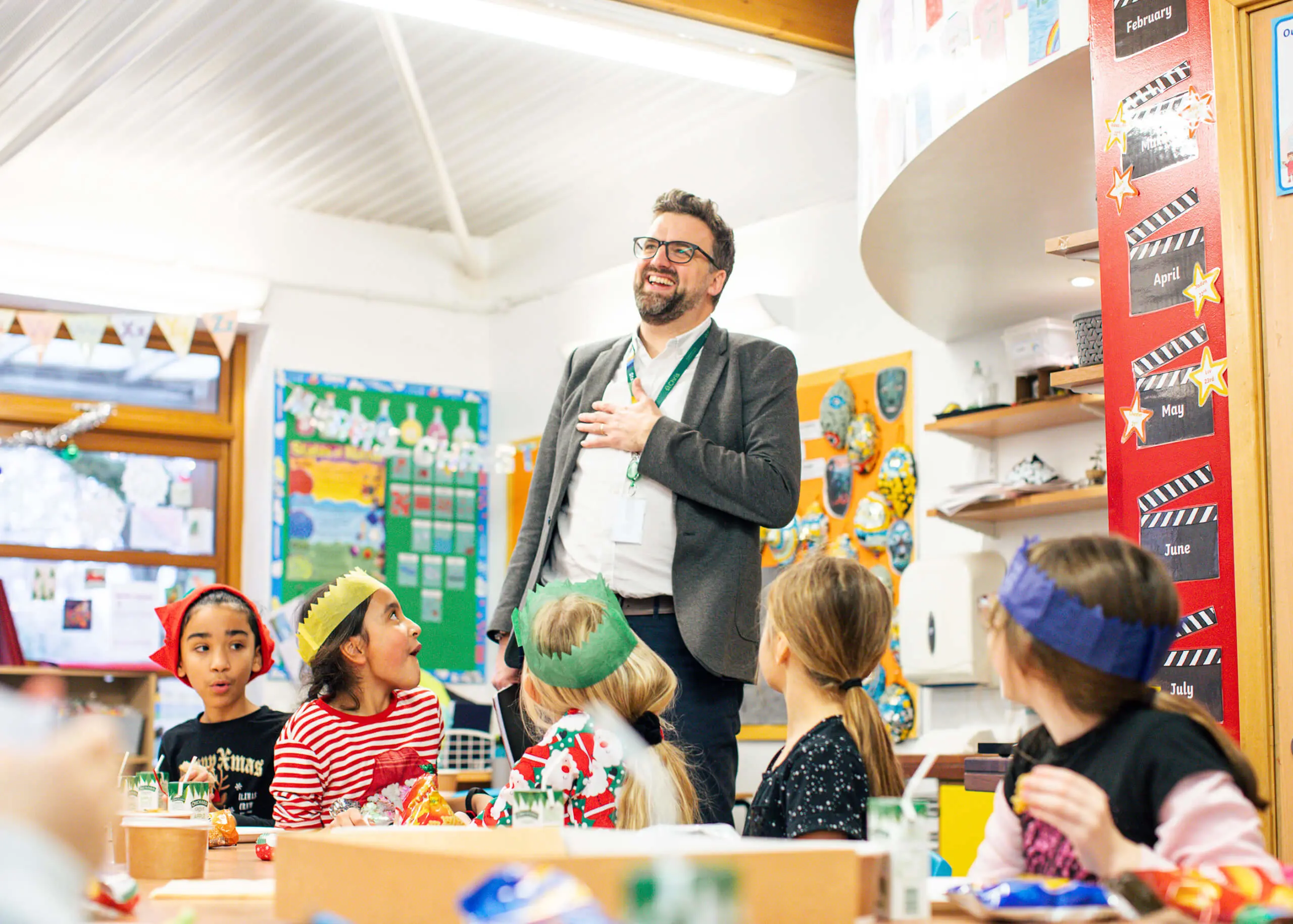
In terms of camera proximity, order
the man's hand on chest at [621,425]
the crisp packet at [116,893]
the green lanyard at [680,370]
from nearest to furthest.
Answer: the crisp packet at [116,893] → the man's hand on chest at [621,425] → the green lanyard at [680,370]

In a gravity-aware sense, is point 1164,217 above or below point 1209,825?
above

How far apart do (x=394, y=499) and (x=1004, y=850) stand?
6.18 metres

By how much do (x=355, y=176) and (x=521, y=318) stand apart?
1.17m

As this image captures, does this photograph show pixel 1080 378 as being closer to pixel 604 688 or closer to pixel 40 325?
pixel 604 688

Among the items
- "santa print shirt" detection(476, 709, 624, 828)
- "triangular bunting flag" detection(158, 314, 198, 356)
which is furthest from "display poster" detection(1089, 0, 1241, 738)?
"triangular bunting flag" detection(158, 314, 198, 356)

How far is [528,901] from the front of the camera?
798mm

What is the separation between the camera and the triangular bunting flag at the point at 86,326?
6.43m

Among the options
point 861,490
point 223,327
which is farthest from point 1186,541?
point 223,327

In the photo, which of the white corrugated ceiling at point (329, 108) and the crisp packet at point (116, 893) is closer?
the crisp packet at point (116, 893)

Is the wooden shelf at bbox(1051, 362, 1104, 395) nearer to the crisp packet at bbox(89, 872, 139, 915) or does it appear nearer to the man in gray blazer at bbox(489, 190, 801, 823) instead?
the man in gray blazer at bbox(489, 190, 801, 823)

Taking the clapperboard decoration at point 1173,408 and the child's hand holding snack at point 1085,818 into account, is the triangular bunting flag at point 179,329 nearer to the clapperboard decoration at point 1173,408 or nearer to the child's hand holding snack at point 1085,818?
the clapperboard decoration at point 1173,408

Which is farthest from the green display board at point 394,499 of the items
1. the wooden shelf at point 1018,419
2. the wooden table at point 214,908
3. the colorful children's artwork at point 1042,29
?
the wooden table at point 214,908

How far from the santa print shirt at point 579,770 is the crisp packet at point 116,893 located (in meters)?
0.70

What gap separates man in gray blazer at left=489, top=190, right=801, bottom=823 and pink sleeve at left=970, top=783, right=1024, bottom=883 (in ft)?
3.20
